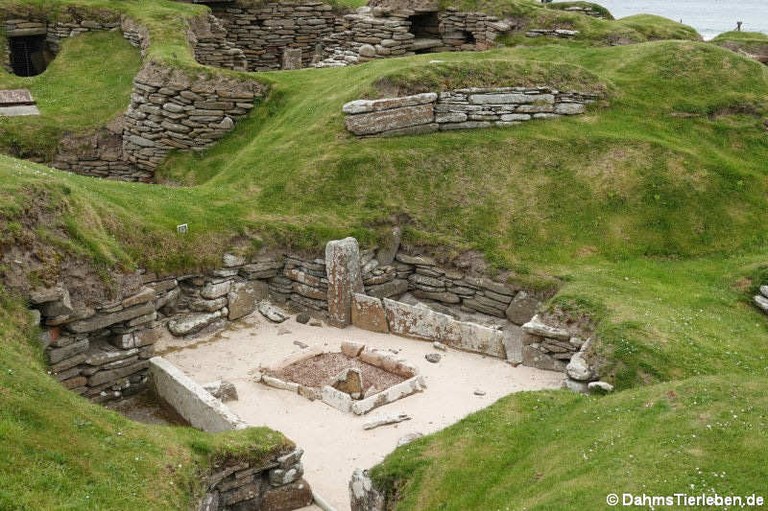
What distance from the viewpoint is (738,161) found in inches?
810

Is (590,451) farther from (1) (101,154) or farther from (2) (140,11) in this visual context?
(2) (140,11)

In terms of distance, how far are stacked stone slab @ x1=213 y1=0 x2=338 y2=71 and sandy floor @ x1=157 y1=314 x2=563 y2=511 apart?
1692 cm

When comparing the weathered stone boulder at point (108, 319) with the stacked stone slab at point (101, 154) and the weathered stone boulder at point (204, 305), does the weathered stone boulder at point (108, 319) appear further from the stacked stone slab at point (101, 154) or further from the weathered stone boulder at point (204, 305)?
the stacked stone slab at point (101, 154)

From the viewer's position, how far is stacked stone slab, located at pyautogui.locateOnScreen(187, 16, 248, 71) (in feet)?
94.1

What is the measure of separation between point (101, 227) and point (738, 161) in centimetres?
1450

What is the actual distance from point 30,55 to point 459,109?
16.4 meters

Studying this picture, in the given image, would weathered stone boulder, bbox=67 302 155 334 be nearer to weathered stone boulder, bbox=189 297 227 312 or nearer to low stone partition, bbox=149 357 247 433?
low stone partition, bbox=149 357 247 433

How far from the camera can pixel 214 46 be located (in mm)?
29125

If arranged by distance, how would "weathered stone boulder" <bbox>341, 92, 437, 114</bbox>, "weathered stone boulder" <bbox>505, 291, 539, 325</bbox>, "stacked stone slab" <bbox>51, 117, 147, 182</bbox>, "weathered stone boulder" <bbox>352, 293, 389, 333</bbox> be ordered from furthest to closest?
"stacked stone slab" <bbox>51, 117, 147, 182</bbox> < "weathered stone boulder" <bbox>341, 92, 437, 114</bbox> < "weathered stone boulder" <bbox>352, 293, 389, 333</bbox> < "weathered stone boulder" <bbox>505, 291, 539, 325</bbox>

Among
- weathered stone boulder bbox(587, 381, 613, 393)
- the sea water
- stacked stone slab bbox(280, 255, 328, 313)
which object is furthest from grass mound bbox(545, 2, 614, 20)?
the sea water

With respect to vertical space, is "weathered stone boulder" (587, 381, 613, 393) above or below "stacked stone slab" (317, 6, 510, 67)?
below

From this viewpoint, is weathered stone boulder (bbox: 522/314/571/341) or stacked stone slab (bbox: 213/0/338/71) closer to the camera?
weathered stone boulder (bbox: 522/314/571/341)

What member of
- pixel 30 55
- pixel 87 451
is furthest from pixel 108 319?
pixel 30 55

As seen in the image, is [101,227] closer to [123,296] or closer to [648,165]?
[123,296]
